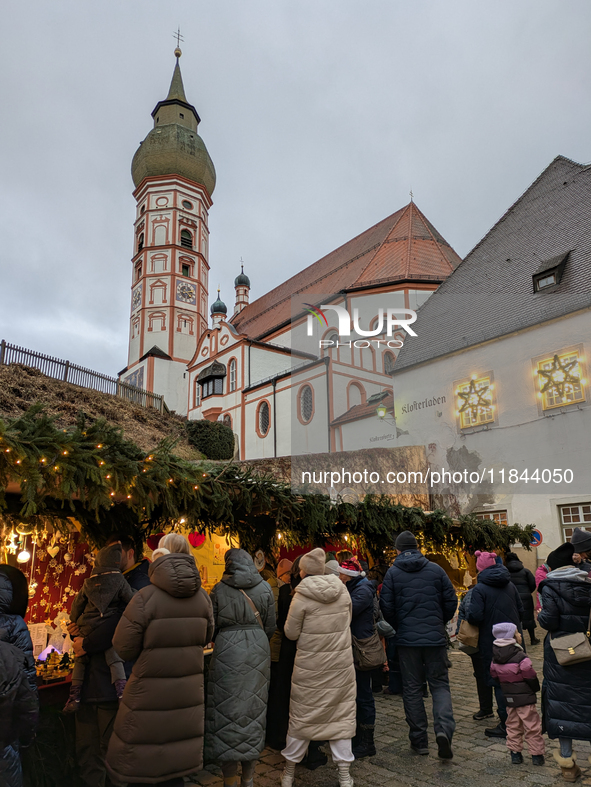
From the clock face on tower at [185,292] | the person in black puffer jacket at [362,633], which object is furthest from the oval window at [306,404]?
the person in black puffer jacket at [362,633]

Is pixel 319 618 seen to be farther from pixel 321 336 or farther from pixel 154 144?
pixel 154 144

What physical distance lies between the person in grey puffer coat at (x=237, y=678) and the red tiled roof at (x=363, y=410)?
19.6 metres

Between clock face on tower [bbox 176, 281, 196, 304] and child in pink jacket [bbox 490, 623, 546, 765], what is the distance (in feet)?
130

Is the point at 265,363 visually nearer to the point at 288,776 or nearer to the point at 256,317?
the point at 256,317

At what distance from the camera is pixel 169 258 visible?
42.4 m

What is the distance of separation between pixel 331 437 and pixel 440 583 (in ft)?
69.3


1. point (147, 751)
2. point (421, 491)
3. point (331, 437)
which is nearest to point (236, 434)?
point (331, 437)

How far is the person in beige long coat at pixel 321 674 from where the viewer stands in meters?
4.12

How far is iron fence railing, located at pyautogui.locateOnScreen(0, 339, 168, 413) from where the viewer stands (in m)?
20.9

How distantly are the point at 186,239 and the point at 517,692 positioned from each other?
42.4m

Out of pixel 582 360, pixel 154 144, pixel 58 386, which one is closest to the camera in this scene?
pixel 582 360

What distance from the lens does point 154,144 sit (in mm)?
44344

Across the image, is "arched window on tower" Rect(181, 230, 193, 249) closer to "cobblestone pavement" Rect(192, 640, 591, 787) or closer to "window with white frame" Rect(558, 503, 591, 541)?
"window with white frame" Rect(558, 503, 591, 541)

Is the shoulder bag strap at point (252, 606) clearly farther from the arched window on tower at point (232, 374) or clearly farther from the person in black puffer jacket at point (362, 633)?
the arched window on tower at point (232, 374)
